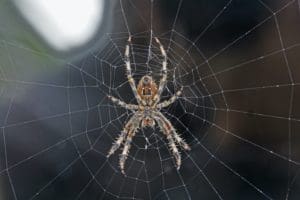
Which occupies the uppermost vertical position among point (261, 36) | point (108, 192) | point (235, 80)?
point (261, 36)

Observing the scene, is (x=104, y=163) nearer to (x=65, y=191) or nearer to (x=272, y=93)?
(x=65, y=191)

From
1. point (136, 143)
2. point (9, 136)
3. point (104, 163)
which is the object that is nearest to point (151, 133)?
point (136, 143)

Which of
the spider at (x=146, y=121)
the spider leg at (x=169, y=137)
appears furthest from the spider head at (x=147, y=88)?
the spider leg at (x=169, y=137)

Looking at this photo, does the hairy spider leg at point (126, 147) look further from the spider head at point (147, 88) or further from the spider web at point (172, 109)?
the spider head at point (147, 88)

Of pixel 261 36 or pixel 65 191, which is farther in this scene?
pixel 65 191

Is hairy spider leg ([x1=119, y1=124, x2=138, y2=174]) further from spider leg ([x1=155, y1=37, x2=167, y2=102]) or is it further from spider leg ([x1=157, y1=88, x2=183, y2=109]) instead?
spider leg ([x1=155, y1=37, x2=167, y2=102])

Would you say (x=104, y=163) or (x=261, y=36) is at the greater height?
(x=261, y=36)

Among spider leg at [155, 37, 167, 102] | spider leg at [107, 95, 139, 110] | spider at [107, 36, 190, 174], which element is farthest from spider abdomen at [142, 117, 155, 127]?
spider leg at [155, 37, 167, 102]
